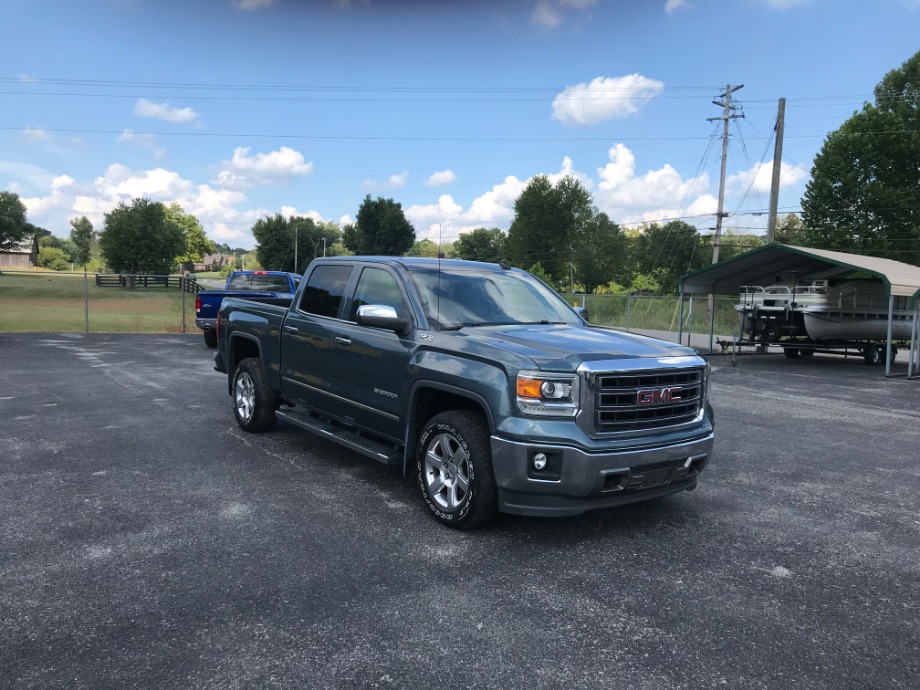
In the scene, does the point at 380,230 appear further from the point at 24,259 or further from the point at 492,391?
the point at 492,391

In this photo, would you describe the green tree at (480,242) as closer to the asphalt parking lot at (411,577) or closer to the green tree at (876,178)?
the green tree at (876,178)

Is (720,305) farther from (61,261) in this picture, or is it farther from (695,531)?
(61,261)

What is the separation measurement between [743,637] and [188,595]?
2906mm

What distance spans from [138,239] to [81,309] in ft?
86.6

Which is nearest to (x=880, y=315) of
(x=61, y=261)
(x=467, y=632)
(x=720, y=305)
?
(x=720, y=305)

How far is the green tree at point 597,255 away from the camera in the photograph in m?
79.9

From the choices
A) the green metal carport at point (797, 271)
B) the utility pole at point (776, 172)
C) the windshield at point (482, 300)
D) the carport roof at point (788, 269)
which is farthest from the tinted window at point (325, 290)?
the utility pole at point (776, 172)

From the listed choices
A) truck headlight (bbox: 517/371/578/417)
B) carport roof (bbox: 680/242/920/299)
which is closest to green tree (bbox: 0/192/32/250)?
carport roof (bbox: 680/242/920/299)

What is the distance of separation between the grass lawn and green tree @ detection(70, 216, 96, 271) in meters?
94.1

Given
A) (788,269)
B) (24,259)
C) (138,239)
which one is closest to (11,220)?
(138,239)

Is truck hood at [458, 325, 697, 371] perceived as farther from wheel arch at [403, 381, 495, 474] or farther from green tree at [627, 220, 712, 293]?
green tree at [627, 220, 712, 293]

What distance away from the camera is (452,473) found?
185 inches

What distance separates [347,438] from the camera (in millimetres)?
5797

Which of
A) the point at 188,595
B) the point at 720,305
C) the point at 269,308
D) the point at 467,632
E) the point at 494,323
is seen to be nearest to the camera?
the point at 467,632
